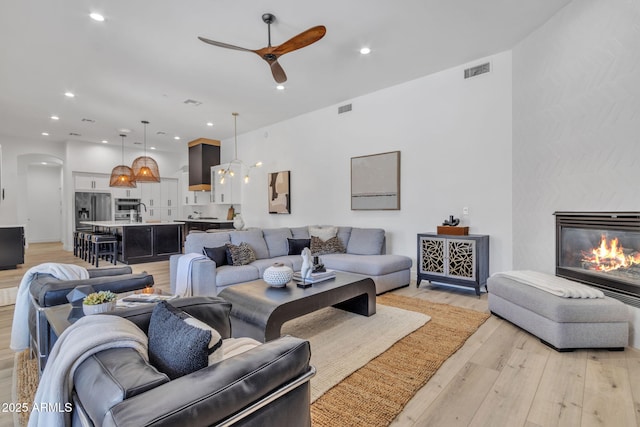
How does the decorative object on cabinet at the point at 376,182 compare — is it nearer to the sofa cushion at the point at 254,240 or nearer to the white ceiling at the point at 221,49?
the white ceiling at the point at 221,49

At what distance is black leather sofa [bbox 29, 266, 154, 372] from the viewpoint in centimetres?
192

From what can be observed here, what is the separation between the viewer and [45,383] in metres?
1.01

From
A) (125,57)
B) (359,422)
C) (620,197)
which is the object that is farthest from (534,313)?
(125,57)

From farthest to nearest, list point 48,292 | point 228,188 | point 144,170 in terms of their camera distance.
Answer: point 228,188
point 144,170
point 48,292

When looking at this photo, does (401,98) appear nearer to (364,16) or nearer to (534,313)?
(364,16)

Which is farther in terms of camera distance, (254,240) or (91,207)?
(91,207)

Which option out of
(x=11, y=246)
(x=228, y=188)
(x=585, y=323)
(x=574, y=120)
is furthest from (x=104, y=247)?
(x=574, y=120)

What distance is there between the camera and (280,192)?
7.22 metres

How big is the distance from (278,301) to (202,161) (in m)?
7.29

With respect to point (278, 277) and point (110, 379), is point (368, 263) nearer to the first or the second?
point (278, 277)

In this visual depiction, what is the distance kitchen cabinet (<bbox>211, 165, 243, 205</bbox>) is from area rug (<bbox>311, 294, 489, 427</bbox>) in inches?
251

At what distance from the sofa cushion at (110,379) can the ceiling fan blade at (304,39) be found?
2.67 m

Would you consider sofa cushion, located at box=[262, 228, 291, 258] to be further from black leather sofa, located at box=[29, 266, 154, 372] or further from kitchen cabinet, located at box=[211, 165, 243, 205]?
kitchen cabinet, located at box=[211, 165, 243, 205]

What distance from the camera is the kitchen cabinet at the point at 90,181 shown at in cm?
895
